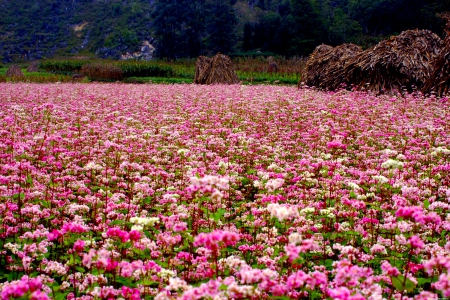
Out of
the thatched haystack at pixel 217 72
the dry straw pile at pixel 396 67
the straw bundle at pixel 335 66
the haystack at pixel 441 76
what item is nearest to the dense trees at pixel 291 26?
the thatched haystack at pixel 217 72

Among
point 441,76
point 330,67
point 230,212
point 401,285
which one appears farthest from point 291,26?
point 401,285

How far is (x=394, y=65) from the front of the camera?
18500 millimetres

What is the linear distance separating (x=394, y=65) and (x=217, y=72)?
16.0 metres

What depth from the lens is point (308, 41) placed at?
254ft

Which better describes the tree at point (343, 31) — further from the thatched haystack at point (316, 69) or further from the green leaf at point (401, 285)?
the green leaf at point (401, 285)

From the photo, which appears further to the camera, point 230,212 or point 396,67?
point 396,67

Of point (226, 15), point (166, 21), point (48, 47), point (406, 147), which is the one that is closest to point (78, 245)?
point (406, 147)

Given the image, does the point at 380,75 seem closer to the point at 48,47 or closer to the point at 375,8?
the point at 375,8

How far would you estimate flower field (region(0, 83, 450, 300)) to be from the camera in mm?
3135

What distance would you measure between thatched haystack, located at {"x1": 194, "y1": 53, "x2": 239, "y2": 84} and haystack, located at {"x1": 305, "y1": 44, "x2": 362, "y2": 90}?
9.44 meters

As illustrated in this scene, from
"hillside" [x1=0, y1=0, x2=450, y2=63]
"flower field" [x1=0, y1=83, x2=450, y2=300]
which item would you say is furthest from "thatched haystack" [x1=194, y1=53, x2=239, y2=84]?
"hillside" [x1=0, y1=0, x2=450, y2=63]

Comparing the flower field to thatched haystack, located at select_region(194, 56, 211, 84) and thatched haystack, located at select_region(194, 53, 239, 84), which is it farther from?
thatched haystack, located at select_region(194, 56, 211, 84)

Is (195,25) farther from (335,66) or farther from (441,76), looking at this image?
(441,76)

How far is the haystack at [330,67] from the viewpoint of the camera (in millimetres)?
21672
